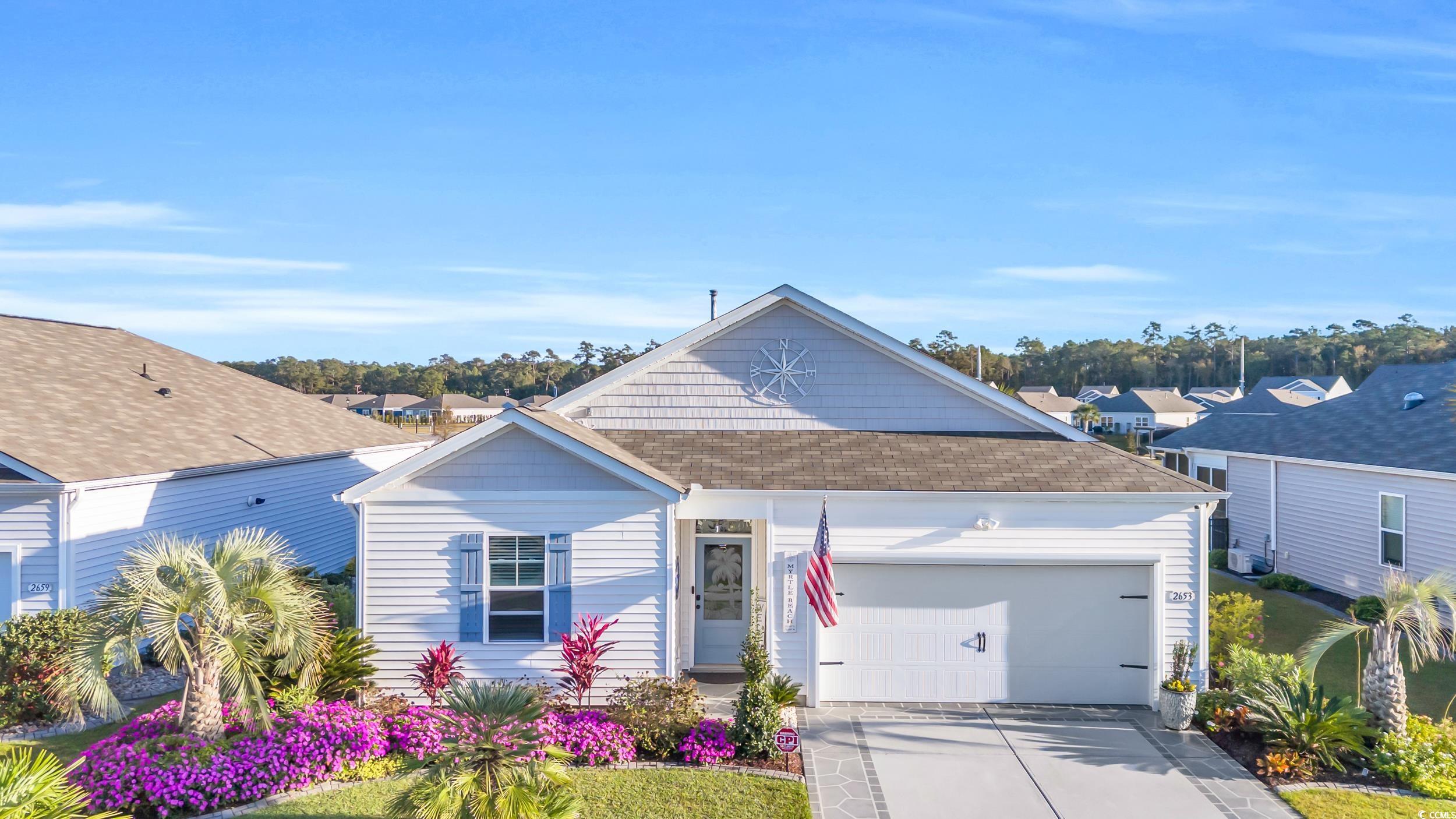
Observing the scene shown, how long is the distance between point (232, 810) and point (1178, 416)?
77238 millimetres

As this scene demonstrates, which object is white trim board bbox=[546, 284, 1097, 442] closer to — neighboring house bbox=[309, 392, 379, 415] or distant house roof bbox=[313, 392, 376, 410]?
distant house roof bbox=[313, 392, 376, 410]

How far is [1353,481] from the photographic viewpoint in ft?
54.9

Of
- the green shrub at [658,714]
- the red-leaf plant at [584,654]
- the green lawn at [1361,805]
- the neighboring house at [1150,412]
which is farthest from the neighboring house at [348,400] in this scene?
the green lawn at [1361,805]

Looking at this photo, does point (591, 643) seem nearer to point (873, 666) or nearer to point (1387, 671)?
point (873, 666)

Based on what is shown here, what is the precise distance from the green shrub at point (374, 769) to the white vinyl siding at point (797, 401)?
6046mm

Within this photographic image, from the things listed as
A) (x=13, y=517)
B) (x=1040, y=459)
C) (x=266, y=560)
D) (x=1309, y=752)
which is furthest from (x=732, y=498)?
(x=13, y=517)

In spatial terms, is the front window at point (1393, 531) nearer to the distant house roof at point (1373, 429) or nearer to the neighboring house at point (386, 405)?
the distant house roof at point (1373, 429)

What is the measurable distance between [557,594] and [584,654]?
95 cm

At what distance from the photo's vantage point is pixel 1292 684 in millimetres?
9539

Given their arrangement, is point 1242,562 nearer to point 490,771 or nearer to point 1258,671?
point 1258,671

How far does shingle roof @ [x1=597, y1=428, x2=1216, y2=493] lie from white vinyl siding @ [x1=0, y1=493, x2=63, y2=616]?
7.67 m

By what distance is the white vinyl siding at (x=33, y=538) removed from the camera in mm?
11617

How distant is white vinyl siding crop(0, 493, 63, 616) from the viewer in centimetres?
1162

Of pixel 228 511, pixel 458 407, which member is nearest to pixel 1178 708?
pixel 228 511
